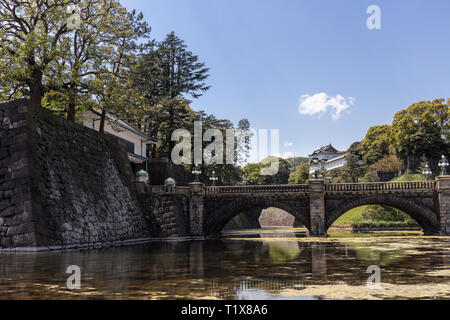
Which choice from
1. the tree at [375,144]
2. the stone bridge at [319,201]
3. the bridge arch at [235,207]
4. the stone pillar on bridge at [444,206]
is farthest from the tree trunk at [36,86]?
the tree at [375,144]

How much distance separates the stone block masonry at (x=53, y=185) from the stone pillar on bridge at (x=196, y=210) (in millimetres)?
10975

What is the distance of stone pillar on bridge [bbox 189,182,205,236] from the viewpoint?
138 ft

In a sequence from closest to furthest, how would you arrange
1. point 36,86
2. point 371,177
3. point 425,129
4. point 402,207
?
1. point 36,86
2. point 402,207
3. point 425,129
4. point 371,177

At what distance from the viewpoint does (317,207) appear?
42.2 meters

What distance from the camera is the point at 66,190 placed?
77.8ft

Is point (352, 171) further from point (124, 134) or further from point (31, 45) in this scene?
point (31, 45)

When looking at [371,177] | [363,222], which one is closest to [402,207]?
[363,222]

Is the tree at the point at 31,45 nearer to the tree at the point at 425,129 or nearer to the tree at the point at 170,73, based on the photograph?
the tree at the point at 170,73

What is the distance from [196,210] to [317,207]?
1258 centimetres

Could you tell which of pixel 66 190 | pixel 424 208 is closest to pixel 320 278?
pixel 66 190

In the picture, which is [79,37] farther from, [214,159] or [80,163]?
[214,159]

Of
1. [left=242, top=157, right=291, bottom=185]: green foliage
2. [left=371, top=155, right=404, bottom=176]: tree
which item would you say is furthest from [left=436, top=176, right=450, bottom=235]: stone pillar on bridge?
[left=242, top=157, right=291, bottom=185]: green foliage

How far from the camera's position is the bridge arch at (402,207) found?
40469 mm

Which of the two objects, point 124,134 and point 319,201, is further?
point 124,134
